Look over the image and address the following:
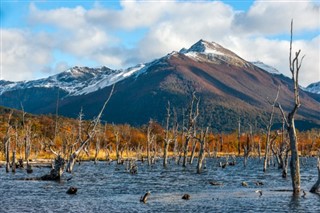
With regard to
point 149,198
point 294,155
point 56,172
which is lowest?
point 149,198

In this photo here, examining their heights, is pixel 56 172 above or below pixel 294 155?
below

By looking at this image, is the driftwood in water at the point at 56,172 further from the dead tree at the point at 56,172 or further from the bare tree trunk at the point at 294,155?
the bare tree trunk at the point at 294,155

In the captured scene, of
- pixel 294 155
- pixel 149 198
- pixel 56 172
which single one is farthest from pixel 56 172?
pixel 294 155

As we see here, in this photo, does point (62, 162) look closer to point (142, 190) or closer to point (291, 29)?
point (142, 190)

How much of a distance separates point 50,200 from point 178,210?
11.7 m

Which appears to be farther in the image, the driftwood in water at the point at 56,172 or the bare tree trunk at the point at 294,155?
the driftwood in water at the point at 56,172

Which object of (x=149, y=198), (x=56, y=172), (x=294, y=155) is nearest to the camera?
(x=149, y=198)

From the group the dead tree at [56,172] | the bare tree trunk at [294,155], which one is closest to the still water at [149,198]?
the dead tree at [56,172]

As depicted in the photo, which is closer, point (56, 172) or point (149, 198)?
point (149, 198)

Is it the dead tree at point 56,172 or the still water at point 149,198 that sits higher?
the dead tree at point 56,172

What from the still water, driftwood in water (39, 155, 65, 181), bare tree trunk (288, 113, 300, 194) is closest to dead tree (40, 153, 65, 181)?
driftwood in water (39, 155, 65, 181)

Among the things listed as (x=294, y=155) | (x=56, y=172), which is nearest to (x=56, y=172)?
(x=56, y=172)

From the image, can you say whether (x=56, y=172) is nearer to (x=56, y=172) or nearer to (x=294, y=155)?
(x=56, y=172)

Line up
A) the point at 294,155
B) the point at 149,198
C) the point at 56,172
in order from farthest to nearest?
1. the point at 56,172
2. the point at 294,155
3. the point at 149,198
